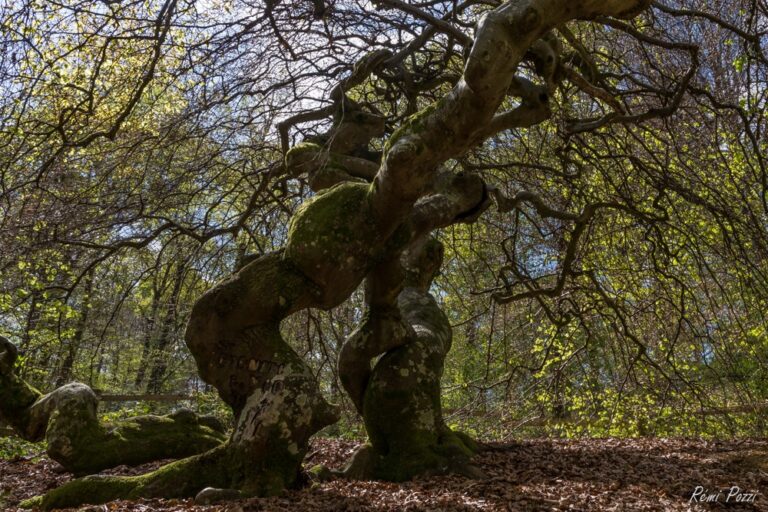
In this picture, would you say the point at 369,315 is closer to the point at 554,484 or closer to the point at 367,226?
the point at 367,226

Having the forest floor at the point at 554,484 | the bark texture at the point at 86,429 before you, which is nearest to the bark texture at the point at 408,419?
the forest floor at the point at 554,484

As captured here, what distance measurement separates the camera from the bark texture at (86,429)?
16.7ft

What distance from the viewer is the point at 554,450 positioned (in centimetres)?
538

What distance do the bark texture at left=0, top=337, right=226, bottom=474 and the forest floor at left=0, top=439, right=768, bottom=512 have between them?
25 cm

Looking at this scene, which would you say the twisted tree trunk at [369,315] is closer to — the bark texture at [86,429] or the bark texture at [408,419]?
the bark texture at [408,419]

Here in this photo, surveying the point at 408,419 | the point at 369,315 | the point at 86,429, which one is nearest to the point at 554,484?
the point at 408,419

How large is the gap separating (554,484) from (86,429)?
13.2 feet

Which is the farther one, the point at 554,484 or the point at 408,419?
the point at 408,419

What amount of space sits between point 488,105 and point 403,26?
2.46m

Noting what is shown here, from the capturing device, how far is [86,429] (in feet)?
17.0

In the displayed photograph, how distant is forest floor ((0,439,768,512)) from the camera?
3.23 m

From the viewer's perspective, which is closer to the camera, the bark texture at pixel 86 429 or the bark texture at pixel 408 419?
the bark texture at pixel 408 419

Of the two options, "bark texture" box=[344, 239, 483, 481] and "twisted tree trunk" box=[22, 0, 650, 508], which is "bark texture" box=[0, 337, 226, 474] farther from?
"bark texture" box=[344, 239, 483, 481]

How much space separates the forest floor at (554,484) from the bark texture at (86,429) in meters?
0.25
